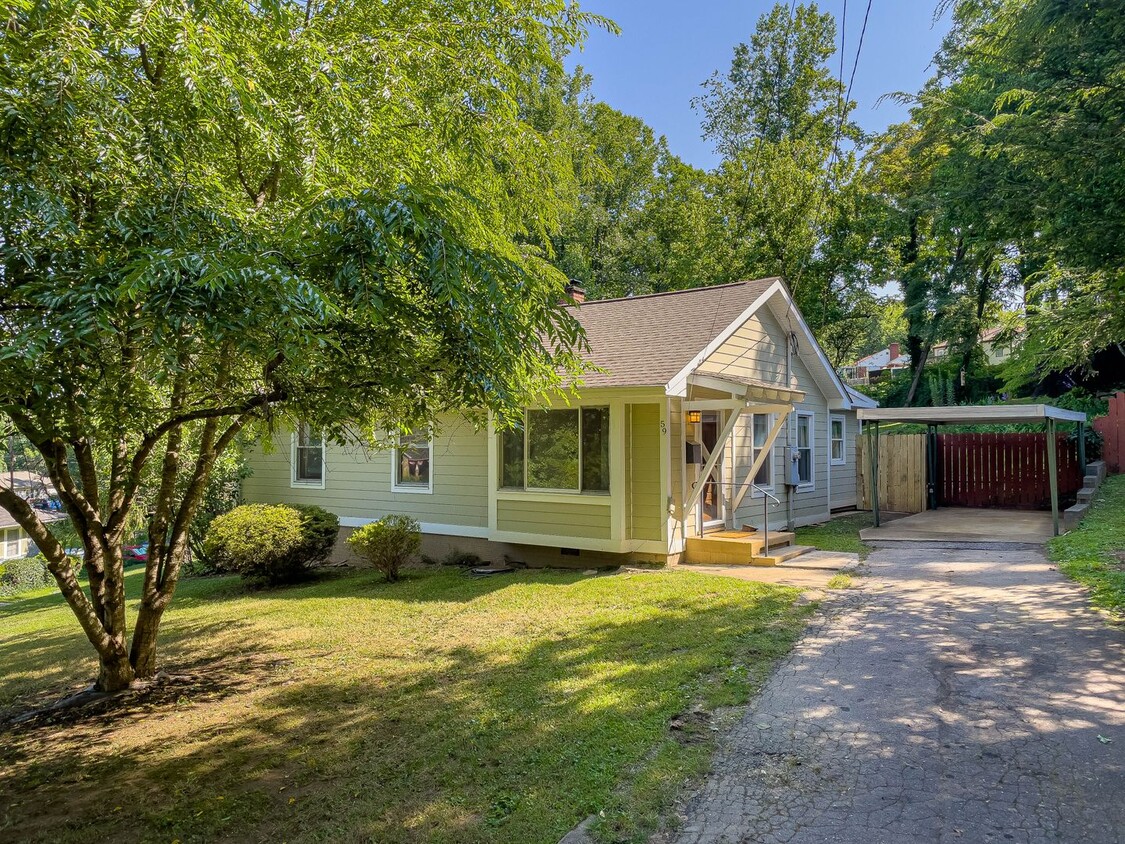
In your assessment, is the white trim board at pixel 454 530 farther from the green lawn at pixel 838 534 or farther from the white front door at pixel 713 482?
the green lawn at pixel 838 534

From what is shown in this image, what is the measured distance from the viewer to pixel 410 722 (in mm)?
4789

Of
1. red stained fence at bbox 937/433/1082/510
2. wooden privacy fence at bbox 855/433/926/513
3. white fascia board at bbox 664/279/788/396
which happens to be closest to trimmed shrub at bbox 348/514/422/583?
white fascia board at bbox 664/279/788/396

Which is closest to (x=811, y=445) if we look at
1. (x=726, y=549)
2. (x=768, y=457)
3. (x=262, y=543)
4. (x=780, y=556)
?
(x=768, y=457)

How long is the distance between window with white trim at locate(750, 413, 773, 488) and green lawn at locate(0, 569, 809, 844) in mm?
4246

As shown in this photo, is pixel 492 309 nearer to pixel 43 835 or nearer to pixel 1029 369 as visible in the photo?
pixel 43 835

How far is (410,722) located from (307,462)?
33.9 feet

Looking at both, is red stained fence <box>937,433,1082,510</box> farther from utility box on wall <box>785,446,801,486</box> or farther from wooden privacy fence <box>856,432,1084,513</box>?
utility box on wall <box>785,446,801,486</box>

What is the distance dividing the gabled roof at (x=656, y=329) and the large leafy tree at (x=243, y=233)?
3647mm

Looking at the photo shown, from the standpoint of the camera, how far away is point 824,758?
12.6 feet

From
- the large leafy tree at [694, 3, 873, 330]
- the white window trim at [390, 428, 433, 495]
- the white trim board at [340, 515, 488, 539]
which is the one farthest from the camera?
the large leafy tree at [694, 3, 873, 330]

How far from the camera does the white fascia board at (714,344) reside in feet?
29.7

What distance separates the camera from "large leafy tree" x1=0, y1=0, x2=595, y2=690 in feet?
10.8

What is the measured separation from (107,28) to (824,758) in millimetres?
6063

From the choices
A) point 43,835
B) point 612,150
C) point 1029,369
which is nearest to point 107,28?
point 43,835
